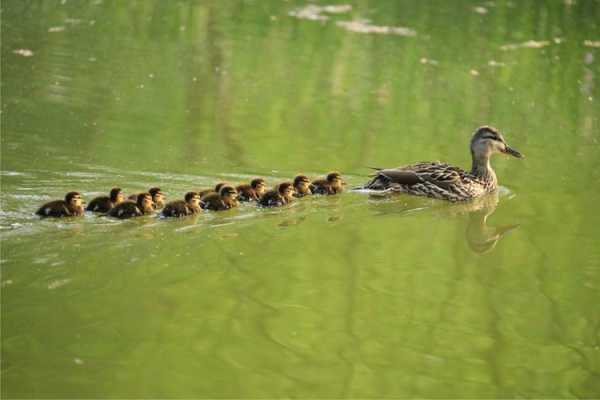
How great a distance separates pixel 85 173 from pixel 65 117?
5.17 feet

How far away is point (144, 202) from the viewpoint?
252 inches

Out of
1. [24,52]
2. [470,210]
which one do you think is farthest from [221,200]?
[24,52]

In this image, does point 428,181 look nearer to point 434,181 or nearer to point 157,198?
point 434,181

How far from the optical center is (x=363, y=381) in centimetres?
460

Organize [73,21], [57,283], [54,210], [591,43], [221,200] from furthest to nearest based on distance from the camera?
[591,43] → [73,21] → [221,200] → [54,210] → [57,283]

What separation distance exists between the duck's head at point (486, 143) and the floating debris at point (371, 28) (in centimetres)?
528

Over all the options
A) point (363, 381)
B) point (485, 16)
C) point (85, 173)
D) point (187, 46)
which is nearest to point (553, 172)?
point (85, 173)

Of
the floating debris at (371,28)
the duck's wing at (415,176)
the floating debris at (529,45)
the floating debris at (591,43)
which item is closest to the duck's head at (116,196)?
the duck's wing at (415,176)

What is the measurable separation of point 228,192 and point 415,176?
145 centimetres

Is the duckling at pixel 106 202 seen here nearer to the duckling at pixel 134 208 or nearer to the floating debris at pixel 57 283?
the duckling at pixel 134 208

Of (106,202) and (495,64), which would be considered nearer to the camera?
(106,202)

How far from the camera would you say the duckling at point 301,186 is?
282 inches

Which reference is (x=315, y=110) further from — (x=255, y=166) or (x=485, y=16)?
(x=485, y=16)

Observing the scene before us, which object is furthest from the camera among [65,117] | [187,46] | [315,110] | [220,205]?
[187,46]
